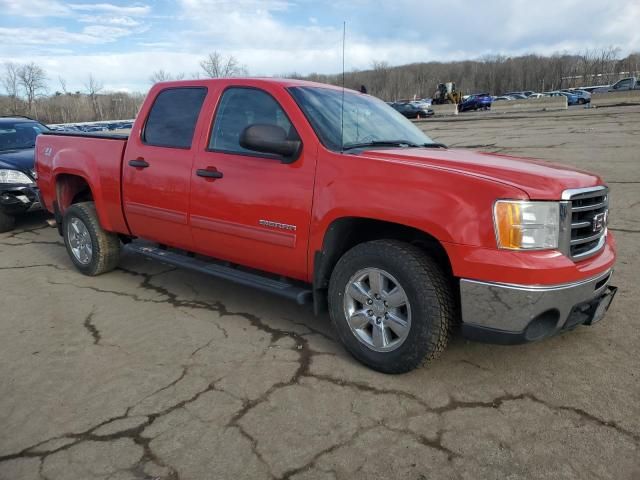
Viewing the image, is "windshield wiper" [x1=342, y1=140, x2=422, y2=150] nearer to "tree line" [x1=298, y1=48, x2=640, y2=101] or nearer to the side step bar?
the side step bar

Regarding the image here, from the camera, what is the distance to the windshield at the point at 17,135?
8383 mm

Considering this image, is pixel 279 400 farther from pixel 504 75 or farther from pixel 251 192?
pixel 504 75

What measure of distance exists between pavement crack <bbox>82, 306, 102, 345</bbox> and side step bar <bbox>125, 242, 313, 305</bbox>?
0.71 meters

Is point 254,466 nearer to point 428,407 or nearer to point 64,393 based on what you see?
point 428,407

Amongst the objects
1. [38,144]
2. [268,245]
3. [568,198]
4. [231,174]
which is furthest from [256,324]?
[38,144]

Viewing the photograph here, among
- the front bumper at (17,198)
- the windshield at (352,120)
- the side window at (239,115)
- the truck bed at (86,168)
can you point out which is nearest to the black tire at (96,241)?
the truck bed at (86,168)

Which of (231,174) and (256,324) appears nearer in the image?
(231,174)

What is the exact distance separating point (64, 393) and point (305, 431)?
155 centimetres

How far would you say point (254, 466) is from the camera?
2.40 m

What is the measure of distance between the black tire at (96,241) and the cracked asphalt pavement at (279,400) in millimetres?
701

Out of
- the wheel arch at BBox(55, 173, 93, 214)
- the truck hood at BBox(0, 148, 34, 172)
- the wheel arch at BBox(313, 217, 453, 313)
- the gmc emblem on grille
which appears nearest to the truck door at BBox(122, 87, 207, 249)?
the wheel arch at BBox(55, 173, 93, 214)

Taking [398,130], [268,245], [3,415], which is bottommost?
[3,415]

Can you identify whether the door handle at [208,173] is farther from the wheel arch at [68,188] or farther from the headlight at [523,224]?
the wheel arch at [68,188]

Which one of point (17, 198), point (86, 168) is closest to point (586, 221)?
point (86, 168)
